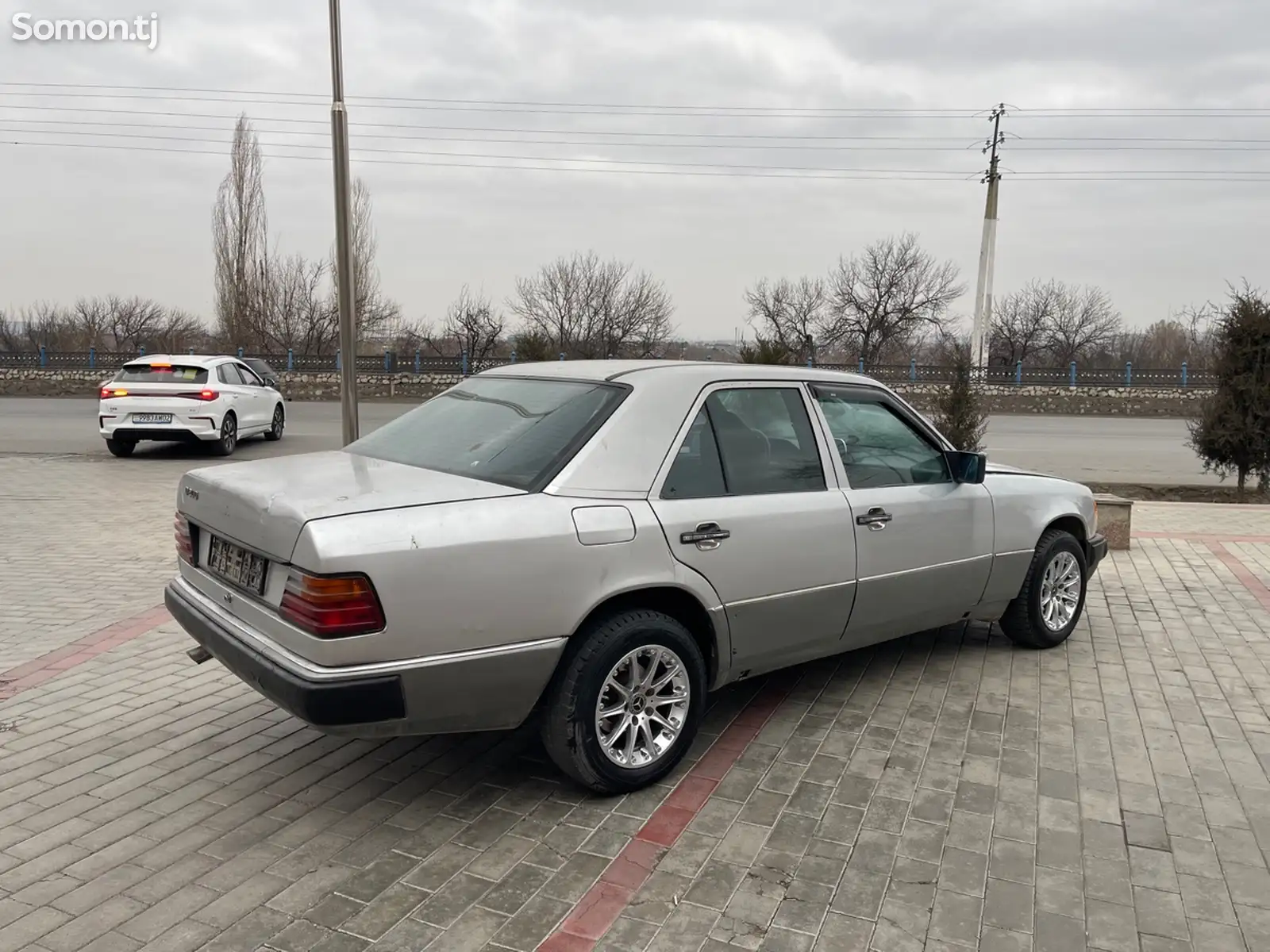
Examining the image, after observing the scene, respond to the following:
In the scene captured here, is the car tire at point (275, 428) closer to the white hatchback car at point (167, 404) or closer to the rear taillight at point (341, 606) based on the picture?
the white hatchback car at point (167, 404)

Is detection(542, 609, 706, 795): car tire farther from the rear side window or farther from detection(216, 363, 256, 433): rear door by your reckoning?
the rear side window

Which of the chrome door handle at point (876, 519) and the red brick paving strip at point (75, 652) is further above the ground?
the chrome door handle at point (876, 519)

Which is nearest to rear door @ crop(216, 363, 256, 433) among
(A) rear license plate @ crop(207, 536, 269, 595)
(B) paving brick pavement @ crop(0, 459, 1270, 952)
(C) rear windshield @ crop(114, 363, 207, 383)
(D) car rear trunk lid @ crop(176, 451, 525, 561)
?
(C) rear windshield @ crop(114, 363, 207, 383)

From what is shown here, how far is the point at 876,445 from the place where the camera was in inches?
186

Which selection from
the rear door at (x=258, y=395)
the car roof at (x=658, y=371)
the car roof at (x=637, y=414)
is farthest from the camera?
the rear door at (x=258, y=395)

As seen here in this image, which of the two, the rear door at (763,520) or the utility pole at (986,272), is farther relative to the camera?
the utility pole at (986,272)

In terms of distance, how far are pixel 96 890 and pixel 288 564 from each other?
117 centimetres

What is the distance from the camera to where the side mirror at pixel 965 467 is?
4887 millimetres

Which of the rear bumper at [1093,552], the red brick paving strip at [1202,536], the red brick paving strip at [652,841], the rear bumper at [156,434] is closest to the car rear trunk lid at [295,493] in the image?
the red brick paving strip at [652,841]

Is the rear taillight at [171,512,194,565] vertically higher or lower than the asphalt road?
higher

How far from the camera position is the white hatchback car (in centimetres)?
1487

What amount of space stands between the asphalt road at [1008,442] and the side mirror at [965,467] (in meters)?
11.3

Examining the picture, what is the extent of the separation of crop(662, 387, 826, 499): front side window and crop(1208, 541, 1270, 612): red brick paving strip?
4540 mm

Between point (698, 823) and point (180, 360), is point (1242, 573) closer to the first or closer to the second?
point (698, 823)
